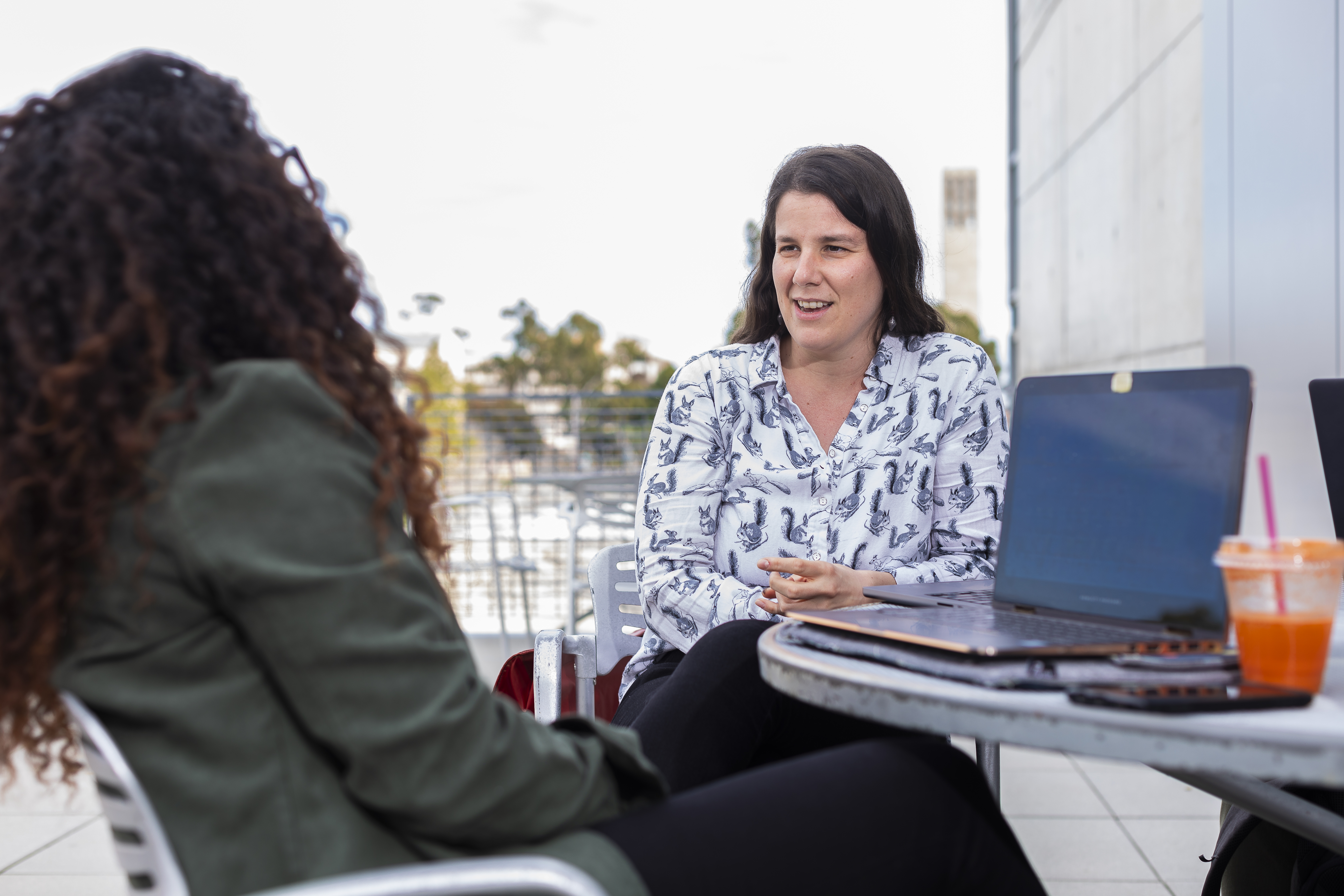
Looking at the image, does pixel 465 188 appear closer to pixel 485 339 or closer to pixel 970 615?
pixel 485 339

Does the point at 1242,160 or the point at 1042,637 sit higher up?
the point at 1242,160

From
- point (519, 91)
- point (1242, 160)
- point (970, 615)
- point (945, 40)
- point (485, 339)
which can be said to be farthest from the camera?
point (485, 339)

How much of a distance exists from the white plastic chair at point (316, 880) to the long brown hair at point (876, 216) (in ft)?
4.52

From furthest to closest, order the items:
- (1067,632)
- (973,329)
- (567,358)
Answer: (567,358)
(973,329)
(1067,632)

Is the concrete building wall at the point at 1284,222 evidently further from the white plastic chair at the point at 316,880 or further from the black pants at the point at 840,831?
the white plastic chair at the point at 316,880

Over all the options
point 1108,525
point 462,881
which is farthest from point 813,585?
point 462,881

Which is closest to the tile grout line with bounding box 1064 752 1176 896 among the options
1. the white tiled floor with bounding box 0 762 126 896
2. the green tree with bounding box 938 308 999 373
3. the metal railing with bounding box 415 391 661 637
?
the white tiled floor with bounding box 0 762 126 896

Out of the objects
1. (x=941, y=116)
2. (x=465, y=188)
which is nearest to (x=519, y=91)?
(x=941, y=116)

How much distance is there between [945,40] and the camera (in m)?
12.0

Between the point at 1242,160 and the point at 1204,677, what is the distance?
3.68 meters

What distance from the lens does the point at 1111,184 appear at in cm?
623

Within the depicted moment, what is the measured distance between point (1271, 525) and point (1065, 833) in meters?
2.14

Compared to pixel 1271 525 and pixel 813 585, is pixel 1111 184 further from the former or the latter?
pixel 1271 525

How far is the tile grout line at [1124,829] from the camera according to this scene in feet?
7.51
